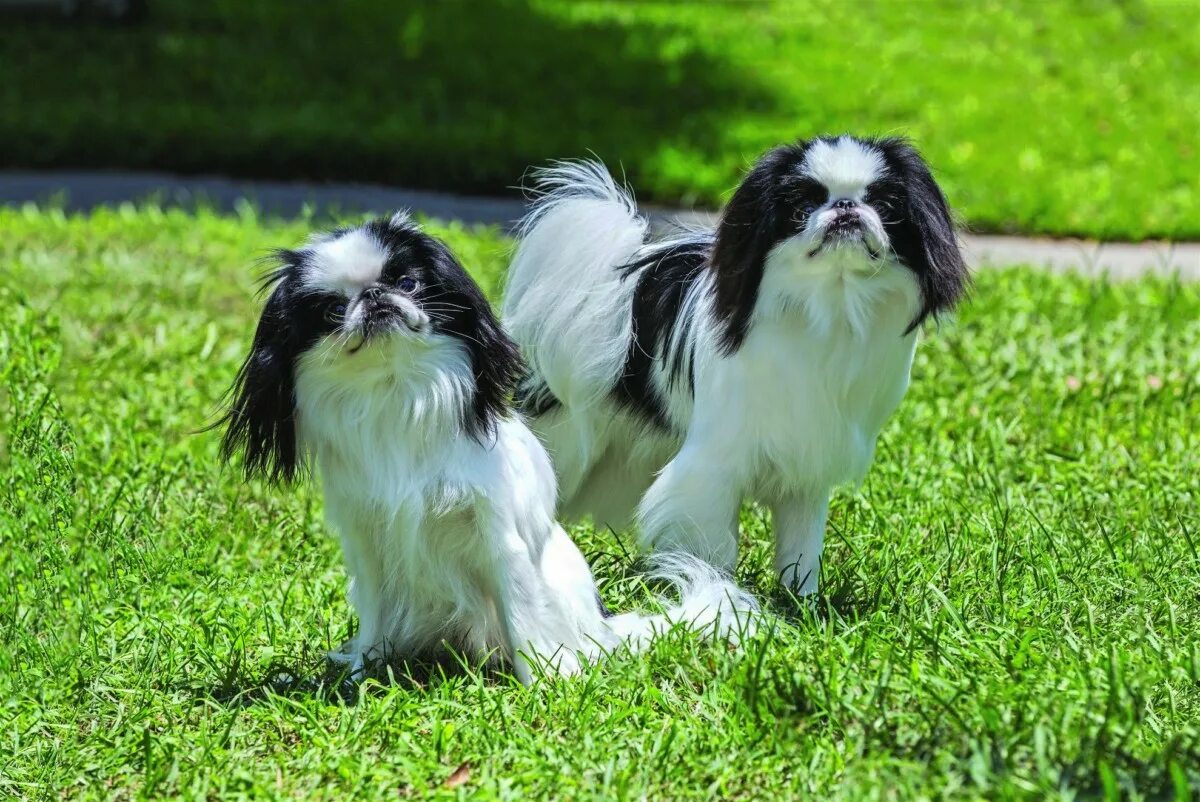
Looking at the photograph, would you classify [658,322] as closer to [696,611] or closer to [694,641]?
[696,611]

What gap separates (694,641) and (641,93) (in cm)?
831

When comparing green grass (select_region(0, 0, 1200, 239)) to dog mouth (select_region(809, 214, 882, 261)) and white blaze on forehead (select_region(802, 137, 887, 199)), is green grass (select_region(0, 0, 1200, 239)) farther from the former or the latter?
dog mouth (select_region(809, 214, 882, 261))

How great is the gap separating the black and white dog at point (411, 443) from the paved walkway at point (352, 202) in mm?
4592

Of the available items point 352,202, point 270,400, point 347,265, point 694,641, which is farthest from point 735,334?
point 352,202

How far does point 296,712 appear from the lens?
3.39 m

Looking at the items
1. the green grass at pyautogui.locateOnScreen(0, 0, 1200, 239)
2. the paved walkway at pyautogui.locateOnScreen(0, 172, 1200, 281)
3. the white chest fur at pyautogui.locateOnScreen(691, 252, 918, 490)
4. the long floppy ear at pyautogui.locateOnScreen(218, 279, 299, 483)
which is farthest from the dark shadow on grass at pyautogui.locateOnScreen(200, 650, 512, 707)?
the green grass at pyautogui.locateOnScreen(0, 0, 1200, 239)

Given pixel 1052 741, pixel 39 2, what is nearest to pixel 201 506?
pixel 1052 741

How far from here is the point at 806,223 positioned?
351 cm

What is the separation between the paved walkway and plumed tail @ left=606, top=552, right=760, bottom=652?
14.2 ft

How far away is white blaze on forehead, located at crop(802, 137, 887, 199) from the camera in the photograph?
138 inches

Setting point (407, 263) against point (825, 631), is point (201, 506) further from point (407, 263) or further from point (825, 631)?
point (825, 631)

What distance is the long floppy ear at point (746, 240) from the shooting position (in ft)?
11.8

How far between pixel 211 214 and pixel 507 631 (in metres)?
5.49

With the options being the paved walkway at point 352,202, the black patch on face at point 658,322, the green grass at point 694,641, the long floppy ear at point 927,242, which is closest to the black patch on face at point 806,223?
the long floppy ear at point 927,242
